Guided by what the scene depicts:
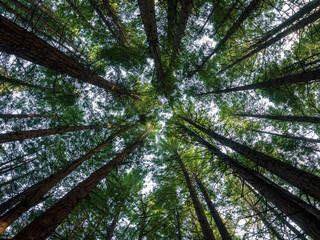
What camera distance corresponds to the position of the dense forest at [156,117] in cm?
361

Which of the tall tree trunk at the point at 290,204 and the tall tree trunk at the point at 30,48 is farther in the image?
the tall tree trunk at the point at 30,48

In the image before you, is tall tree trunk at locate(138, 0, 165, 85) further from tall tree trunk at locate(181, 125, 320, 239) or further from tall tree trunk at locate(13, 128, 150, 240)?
tall tree trunk at locate(13, 128, 150, 240)

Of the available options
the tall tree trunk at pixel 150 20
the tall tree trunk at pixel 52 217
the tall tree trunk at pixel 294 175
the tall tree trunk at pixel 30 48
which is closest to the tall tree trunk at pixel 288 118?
the tall tree trunk at pixel 294 175

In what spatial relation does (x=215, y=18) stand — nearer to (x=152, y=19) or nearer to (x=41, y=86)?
(x=152, y=19)

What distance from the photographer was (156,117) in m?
11.1

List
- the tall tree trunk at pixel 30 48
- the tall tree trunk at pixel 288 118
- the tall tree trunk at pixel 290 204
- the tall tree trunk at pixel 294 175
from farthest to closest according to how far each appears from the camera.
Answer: the tall tree trunk at pixel 288 118 → the tall tree trunk at pixel 294 175 → the tall tree trunk at pixel 30 48 → the tall tree trunk at pixel 290 204

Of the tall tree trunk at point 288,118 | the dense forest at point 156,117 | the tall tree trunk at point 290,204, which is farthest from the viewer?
the tall tree trunk at point 288,118

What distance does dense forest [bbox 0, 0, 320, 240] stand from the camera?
3.61 meters

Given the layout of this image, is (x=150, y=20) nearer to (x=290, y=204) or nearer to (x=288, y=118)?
(x=290, y=204)

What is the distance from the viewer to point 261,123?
11.1m

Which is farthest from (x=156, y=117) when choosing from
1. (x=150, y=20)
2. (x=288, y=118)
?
(x=288, y=118)

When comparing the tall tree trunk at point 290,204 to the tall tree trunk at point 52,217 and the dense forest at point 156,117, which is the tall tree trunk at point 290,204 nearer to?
the dense forest at point 156,117

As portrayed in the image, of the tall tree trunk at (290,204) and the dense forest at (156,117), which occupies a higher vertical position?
the dense forest at (156,117)

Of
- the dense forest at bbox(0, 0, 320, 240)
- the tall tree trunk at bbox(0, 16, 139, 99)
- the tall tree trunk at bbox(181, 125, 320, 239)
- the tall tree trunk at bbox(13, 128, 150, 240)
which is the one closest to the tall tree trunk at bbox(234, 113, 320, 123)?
the dense forest at bbox(0, 0, 320, 240)
